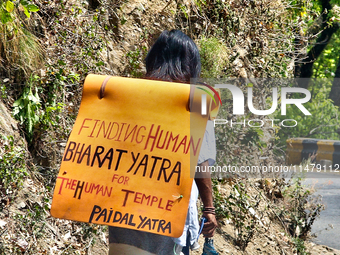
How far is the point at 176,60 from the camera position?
239cm

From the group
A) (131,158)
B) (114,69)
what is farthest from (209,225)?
(114,69)

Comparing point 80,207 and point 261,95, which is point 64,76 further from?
point 261,95

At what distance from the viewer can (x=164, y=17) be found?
5.82m

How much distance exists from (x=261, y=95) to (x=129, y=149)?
4.71 metres

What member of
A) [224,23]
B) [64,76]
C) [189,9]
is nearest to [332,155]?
[224,23]

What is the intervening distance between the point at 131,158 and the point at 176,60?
0.66m

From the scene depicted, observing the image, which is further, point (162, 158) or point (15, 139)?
point (15, 139)

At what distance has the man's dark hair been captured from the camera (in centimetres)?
238

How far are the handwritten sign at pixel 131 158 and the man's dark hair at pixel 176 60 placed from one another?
0.10 m

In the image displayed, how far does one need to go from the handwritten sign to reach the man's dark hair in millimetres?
103

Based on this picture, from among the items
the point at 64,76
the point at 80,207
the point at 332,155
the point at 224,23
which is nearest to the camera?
the point at 80,207

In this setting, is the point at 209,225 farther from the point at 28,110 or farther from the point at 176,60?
the point at 28,110

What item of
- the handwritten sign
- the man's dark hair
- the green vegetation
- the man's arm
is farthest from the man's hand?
the green vegetation

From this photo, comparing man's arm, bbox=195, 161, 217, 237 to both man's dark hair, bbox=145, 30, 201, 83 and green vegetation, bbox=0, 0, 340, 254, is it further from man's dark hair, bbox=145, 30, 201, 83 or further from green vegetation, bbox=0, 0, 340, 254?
green vegetation, bbox=0, 0, 340, 254
